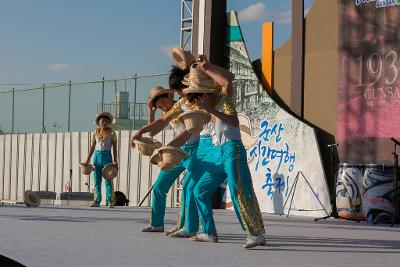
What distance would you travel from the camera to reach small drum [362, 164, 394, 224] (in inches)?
496

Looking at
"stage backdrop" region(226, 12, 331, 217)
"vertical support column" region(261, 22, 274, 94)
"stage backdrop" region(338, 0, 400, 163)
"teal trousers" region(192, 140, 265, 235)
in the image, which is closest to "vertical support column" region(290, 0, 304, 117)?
"stage backdrop" region(226, 12, 331, 217)

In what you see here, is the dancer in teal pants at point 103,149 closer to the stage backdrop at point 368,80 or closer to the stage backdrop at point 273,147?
the stage backdrop at point 273,147

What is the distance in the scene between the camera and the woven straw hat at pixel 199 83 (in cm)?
780

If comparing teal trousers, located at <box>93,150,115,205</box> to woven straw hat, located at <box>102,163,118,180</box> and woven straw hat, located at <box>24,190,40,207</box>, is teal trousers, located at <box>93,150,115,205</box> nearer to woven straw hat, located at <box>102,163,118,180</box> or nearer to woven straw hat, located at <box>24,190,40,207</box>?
woven straw hat, located at <box>102,163,118,180</box>

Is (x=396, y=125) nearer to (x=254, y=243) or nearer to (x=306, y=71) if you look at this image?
(x=306, y=71)

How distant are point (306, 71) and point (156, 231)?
698 cm

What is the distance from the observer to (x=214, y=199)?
16781 mm

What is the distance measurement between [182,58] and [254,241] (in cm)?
220

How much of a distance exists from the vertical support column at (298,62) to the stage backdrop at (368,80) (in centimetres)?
96

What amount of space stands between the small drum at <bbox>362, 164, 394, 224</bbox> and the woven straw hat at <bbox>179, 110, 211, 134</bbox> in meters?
5.65

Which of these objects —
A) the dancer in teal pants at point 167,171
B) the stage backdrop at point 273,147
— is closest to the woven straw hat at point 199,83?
the dancer in teal pants at point 167,171

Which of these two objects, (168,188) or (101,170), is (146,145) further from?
(101,170)

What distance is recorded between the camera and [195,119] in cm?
766

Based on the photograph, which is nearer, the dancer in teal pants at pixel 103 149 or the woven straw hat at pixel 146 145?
the woven straw hat at pixel 146 145
